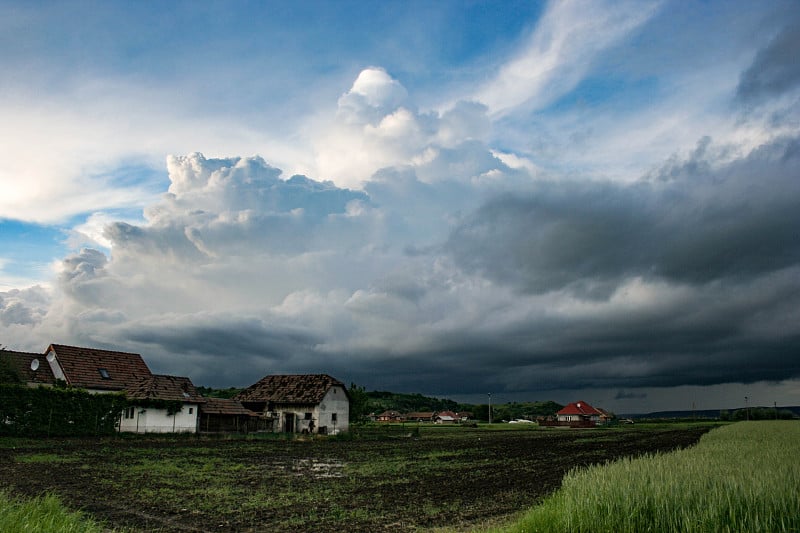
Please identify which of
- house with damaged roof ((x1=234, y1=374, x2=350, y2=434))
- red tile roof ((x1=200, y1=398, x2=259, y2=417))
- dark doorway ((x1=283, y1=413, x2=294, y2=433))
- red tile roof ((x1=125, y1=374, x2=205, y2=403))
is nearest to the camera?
red tile roof ((x1=125, y1=374, x2=205, y2=403))

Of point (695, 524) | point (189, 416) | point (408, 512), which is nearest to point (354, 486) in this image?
point (408, 512)

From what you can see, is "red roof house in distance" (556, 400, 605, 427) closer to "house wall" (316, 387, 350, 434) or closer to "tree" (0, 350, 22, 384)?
"house wall" (316, 387, 350, 434)

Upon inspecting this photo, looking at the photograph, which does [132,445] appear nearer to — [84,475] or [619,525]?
[84,475]

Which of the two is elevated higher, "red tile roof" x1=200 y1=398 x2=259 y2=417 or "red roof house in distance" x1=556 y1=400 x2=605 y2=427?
"red tile roof" x1=200 y1=398 x2=259 y2=417

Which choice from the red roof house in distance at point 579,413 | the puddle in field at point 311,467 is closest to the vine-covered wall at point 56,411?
the puddle in field at point 311,467

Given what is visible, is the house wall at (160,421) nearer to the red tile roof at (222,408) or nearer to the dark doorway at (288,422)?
the red tile roof at (222,408)

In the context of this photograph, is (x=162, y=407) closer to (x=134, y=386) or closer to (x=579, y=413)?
(x=134, y=386)

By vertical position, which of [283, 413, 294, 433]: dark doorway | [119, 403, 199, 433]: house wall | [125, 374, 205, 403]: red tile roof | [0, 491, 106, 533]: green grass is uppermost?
[125, 374, 205, 403]: red tile roof

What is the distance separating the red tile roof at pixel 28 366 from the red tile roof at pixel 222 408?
504 inches

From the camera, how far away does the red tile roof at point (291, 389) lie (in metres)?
58.0

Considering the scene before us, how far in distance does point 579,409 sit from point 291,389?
95.0 metres

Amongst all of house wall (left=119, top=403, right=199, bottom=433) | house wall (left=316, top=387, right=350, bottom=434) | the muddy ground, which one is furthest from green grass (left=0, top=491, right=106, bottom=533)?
house wall (left=316, top=387, right=350, bottom=434)

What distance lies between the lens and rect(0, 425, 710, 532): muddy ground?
523 inches

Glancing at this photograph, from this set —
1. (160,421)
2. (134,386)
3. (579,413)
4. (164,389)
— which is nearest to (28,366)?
(134,386)
